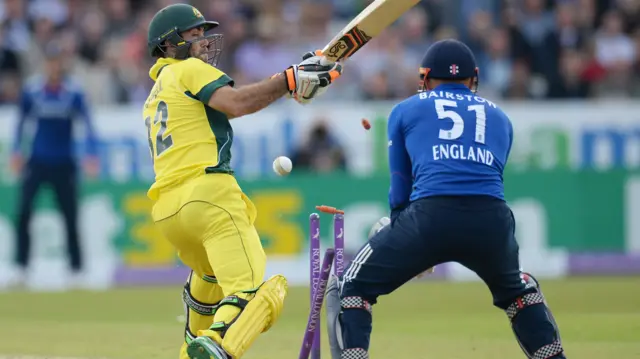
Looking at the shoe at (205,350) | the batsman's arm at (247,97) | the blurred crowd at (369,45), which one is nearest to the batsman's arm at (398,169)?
the batsman's arm at (247,97)

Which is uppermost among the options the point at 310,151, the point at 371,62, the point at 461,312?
the point at 371,62

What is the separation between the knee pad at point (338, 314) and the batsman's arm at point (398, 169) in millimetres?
529

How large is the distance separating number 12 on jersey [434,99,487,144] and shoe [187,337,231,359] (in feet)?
5.39

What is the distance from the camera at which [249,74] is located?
17.3m

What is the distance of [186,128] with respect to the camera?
21.8 feet

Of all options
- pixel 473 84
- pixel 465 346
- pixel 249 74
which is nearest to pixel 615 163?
pixel 249 74

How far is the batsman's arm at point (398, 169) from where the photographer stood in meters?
6.48

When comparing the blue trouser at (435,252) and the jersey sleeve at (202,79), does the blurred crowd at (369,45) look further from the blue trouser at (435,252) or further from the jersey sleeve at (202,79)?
the blue trouser at (435,252)

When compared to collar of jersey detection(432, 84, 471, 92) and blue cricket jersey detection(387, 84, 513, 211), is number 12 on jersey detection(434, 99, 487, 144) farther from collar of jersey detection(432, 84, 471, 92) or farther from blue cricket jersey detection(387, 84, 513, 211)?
collar of jersey detection(432, 84, 471, 92)

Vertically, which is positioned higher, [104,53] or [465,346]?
[104,53]

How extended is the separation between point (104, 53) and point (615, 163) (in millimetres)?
7665

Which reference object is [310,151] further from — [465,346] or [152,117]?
[152,117]

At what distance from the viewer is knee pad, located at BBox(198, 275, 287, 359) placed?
6254mm

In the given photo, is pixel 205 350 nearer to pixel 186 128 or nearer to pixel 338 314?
pixel 338 314
